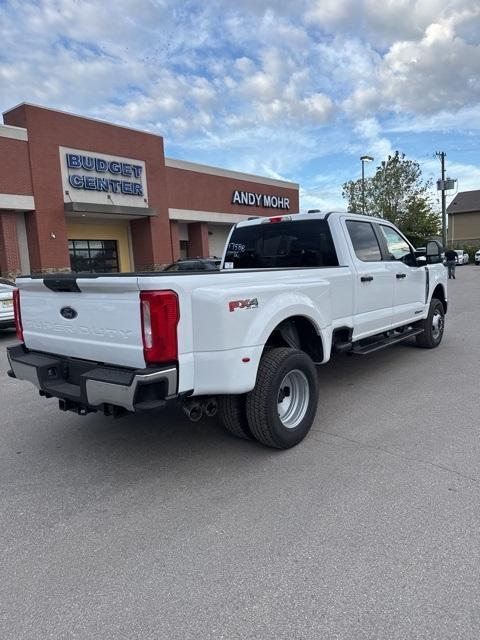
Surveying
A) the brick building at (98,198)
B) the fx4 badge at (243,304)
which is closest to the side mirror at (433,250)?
the fx4 badge at (243,304)

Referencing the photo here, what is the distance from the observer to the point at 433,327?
7.95 metres

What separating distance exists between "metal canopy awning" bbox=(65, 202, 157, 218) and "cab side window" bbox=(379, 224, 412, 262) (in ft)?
56.3

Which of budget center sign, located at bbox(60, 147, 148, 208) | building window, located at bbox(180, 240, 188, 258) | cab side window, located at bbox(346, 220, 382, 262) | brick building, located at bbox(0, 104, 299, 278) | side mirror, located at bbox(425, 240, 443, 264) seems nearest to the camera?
cab side window, located at bbox(346, 220, 382, 262)

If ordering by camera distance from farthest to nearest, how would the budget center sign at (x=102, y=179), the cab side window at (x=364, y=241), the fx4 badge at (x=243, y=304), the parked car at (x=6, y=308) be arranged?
the budget center sign at (x=102, y=179) < the parked car at (x=6, y=308) < the cab side window at (x=364, y=241) < the fx4 badge at (x=243, y=304)

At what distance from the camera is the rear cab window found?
5500 millimetres

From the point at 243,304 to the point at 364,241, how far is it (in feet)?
9.36

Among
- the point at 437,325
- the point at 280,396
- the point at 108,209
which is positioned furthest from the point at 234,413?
the point at 108,209

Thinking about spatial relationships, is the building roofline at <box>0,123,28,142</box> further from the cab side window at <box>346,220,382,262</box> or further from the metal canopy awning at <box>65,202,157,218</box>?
the cab side window at <box>346,220,382,262</box>

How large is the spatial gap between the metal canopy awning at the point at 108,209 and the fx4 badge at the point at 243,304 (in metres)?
19.2

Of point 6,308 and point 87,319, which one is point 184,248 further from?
point 87,319

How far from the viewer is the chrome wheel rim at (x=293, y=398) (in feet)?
13.8

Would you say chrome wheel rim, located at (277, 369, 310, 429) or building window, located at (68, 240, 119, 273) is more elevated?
building window, located at (68, 240, 119, 273)

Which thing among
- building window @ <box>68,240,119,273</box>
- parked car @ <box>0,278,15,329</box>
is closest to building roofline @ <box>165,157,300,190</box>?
building window @ <box>68,240,119,273</box>

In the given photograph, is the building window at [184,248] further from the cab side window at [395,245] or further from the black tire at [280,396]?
the black tire at [280,396]
